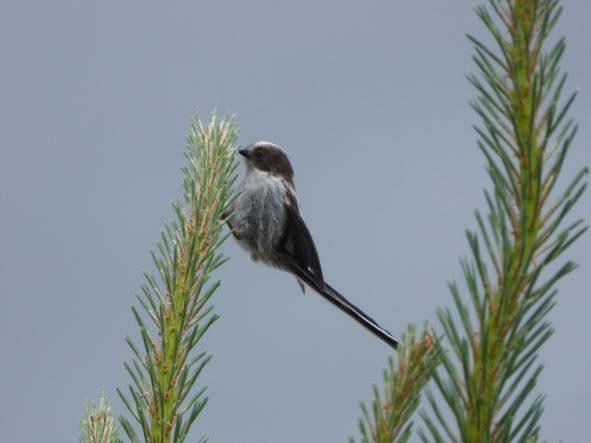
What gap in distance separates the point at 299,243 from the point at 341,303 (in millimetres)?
717

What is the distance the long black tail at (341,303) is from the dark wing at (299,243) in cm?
4

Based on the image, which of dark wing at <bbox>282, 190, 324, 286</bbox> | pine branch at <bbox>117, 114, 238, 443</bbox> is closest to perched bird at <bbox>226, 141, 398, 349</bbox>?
dark wing at <bbox>282, 190, 324, 286</bbox>

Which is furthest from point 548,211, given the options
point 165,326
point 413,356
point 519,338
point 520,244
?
point 165,326

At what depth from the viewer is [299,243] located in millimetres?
4934

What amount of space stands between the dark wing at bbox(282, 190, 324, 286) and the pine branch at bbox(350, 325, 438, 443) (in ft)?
11.4

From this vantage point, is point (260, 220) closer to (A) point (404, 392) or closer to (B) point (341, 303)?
(B) point (341, 303)

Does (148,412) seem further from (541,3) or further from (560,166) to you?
(541,3)

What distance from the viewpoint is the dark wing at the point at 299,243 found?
15.7 feet

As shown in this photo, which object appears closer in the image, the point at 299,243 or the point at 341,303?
the point at 341,303

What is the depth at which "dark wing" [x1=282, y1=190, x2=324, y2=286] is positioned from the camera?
15.7 ft

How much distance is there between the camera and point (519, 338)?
1.11 metres

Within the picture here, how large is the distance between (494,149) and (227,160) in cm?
86

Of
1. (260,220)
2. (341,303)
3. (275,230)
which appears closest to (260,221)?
(260,220)

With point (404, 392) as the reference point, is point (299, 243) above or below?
above
